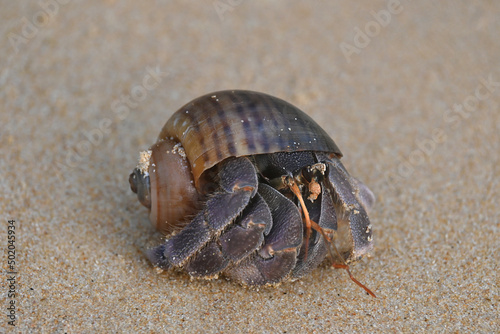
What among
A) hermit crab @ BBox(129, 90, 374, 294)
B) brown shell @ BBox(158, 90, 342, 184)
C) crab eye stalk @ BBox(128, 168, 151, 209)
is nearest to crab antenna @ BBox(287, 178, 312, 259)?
hermit crab @ BBox(129, 90, 374, 294)

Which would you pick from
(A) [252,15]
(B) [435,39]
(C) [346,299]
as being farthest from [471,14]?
(C) [346,299]

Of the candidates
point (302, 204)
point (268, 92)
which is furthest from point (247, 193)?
point (268, 92)

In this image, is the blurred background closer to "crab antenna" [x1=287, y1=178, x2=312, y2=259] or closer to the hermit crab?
the hermit crab

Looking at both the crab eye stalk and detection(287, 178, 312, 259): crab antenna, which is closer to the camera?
detection(287, 178, 312, 259): crab antenna

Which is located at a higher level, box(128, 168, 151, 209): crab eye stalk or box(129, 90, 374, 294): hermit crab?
box(129, 90, 374, 294): hermit crab

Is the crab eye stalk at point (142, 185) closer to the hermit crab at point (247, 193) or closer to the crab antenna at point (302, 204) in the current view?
the hermit crab at point (247, 193)

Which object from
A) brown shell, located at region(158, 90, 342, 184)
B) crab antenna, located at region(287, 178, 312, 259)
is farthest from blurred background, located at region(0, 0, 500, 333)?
brown shell, located at region(158, 90, 342, 184)

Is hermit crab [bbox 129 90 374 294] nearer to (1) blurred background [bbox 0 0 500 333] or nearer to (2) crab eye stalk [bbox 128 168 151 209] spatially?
(2) crab eye stalk [bbox 128 168 151 209]

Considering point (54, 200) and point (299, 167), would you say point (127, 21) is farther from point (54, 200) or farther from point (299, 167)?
point (299, 167)

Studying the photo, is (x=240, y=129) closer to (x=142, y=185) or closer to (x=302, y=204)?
(x=302, y=204)
